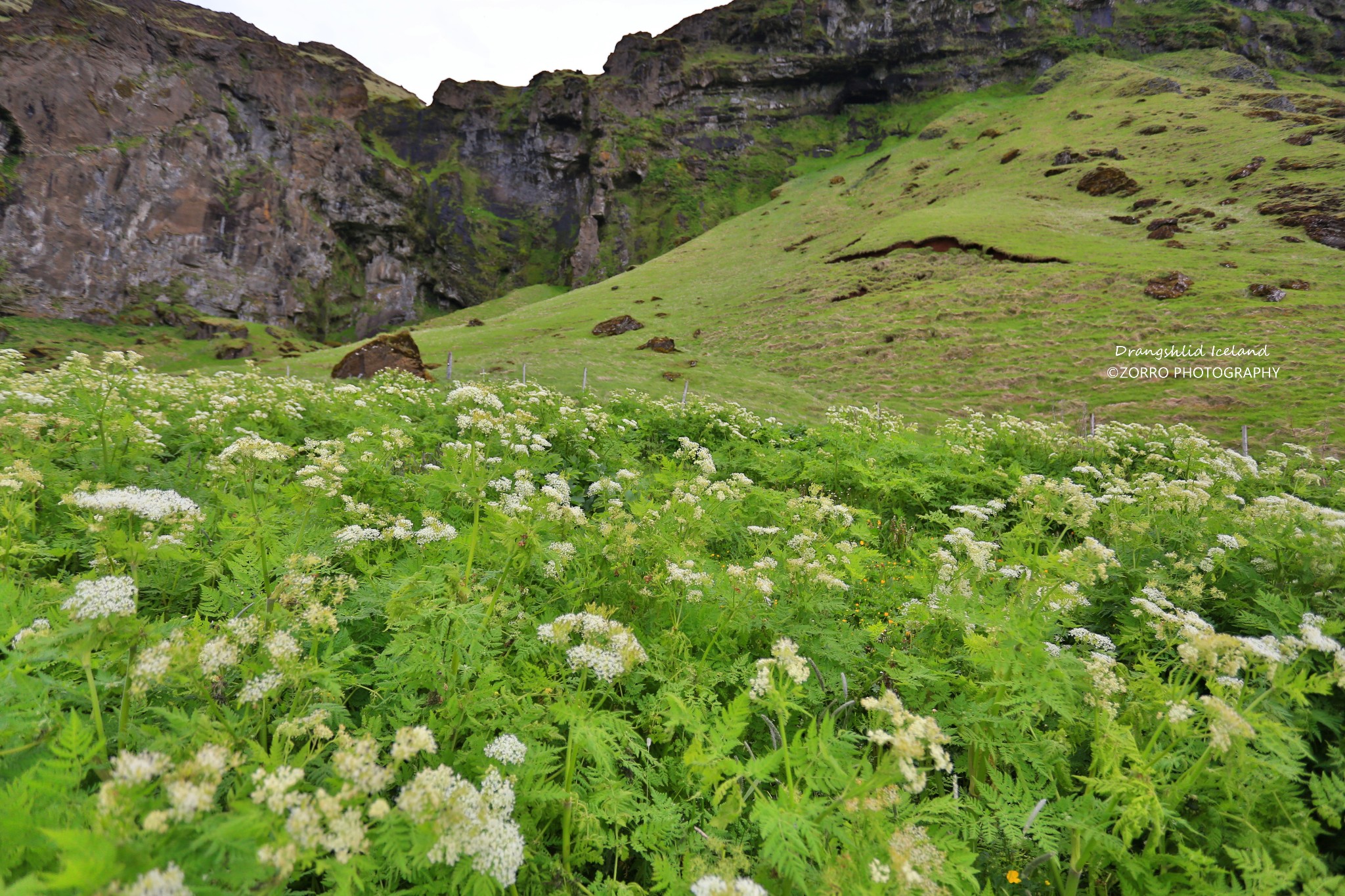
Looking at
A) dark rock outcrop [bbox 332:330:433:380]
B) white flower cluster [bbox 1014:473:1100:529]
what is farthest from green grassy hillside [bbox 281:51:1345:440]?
white flower cluster [bbox 1014:473:1100:529]

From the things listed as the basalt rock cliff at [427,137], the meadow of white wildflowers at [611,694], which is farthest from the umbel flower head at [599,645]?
the basalt rock cliff at [427,137]

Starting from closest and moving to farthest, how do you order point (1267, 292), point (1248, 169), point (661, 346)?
point (1267, 292)
point (661, 346)
point (1248, 169)

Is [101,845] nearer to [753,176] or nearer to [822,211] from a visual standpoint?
[822,211]

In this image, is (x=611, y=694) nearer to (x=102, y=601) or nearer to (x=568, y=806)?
(x=568, y=806)

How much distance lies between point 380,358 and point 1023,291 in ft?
155

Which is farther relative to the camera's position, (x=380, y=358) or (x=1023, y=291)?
(x=1023, y=291)

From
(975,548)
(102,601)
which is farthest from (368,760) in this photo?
(975,548)

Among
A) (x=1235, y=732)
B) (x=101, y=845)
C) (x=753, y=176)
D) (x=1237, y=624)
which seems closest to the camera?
(x=101, y=845)

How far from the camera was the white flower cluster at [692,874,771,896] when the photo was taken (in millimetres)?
2125

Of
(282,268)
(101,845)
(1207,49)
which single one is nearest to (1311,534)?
(101,845)

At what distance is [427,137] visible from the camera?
162 metres

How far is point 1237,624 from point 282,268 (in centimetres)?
14932

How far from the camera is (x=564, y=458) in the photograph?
381 inches

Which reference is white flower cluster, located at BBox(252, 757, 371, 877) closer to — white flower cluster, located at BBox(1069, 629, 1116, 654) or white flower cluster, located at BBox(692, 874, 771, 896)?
white flower cluster, located at BBox(692, 874, 771, 896)
